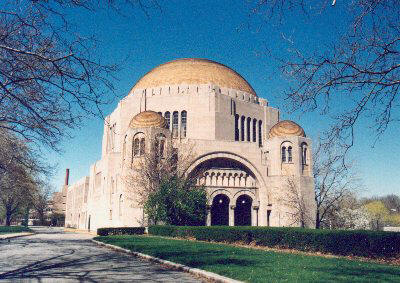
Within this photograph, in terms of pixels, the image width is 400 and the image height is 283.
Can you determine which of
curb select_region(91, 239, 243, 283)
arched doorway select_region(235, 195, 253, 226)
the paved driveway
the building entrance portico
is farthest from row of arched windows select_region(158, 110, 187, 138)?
the paved driveway

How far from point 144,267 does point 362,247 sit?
9.43 m

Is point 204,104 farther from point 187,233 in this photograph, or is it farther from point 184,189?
point 187,233

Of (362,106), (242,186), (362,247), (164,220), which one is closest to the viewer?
(362,106)

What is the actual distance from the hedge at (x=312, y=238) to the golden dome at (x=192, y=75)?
24262 millimetres

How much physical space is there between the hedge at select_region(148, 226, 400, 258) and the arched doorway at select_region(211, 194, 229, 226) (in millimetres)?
15655

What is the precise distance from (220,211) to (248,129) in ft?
34.6

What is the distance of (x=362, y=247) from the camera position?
15.2m

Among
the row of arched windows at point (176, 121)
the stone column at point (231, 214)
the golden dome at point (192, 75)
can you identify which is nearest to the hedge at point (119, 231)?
the stone column at point (231, 214)

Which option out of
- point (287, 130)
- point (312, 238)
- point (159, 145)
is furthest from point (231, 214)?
point (312, 238)

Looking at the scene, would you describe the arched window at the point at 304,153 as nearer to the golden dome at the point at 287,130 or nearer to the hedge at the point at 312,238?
the golden dome at the point at 287,130

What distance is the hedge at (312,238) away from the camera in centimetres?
1476

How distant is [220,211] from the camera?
40656mm

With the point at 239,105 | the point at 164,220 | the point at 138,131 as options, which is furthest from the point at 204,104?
the point at 164,220

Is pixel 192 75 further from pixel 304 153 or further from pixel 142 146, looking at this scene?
pixel 304 153
